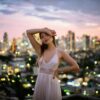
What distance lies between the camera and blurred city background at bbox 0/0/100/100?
7.56m

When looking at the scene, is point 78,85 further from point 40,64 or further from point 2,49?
point 40,64

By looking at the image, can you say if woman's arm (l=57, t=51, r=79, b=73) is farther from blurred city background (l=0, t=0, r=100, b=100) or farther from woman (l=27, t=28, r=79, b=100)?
blurred city background (l=0, t=0, r=100, b=100)

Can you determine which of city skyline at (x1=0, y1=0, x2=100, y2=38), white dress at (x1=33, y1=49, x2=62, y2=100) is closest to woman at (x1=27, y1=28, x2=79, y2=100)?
white dress at (x1=33, y1=49, x2=62, y2=100)

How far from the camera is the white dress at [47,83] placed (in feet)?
4.82

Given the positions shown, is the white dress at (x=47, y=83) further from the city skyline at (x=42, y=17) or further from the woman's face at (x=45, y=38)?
the city skyline at (x=42, y=17)

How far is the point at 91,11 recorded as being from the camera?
983 centimetres

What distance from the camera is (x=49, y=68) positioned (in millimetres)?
1475

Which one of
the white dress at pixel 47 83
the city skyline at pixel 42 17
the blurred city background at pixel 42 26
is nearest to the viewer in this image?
the white dress at pixel 47 83

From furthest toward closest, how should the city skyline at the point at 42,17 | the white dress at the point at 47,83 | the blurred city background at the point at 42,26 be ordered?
the blurred city background at the point at 42,26 → the city skyline at the point at 42,17 → the white dress at the point at 47,83

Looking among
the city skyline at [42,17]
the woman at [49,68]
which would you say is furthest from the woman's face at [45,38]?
the city skyline at [42,17]

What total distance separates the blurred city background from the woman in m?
5.01

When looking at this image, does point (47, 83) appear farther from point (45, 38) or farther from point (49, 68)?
point (45, 38)

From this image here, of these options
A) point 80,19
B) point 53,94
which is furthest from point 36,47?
point 80,19

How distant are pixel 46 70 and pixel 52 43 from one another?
0.12 meters
